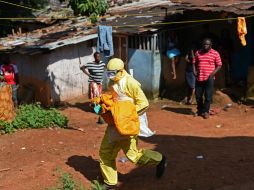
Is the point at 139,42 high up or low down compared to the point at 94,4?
down

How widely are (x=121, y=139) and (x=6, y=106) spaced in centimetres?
471

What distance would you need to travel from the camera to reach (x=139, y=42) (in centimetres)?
1423

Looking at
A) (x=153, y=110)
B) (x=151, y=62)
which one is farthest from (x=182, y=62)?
(x=153, y=110)

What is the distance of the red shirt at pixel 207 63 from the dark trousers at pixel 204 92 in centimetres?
13

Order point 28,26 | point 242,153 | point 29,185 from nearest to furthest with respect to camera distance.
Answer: point 29,185 < point 242,153 < point 28,26

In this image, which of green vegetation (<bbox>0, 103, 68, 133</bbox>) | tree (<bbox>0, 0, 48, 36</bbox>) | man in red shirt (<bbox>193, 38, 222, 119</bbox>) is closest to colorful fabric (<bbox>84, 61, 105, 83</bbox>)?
green vegetation (<bbox>0, 103, 68, 133</bbox>)

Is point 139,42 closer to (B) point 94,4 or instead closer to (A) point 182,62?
(A) point 182,62

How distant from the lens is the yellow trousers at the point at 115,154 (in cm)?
649

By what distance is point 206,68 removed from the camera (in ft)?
34.8

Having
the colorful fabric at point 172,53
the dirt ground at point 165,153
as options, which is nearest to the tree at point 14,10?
the colorful fabric at point 172,53

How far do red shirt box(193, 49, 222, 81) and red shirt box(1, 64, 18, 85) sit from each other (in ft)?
15.6

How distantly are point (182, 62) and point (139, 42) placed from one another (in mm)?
1339

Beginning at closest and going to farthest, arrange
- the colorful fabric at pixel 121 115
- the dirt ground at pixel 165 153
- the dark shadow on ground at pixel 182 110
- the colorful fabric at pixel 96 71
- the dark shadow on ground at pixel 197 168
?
1. the colorful fabric at pixel 121 115
2. the dark shadow on ground at pixel 197 168
3. the dirt ground at pixel 165 153
4. the colorful fabric at pixel 96 71
5. the dark shadow on ground at pixel 182 110

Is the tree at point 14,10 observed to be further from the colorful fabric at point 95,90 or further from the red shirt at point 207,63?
the red shirt at point 207,63
